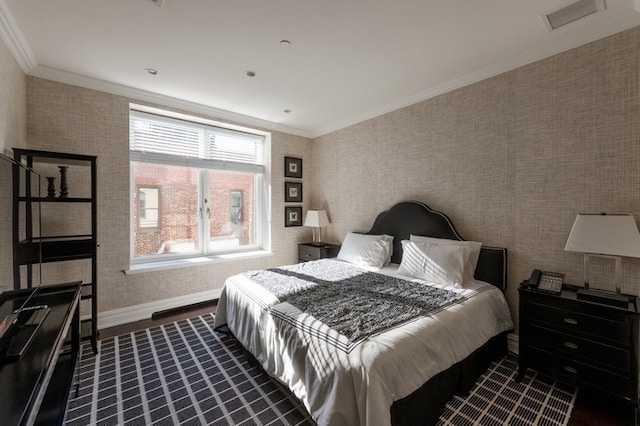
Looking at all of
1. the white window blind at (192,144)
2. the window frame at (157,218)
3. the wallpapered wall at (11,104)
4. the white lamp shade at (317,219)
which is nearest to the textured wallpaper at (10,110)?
the wallpapered wall at (11,104)

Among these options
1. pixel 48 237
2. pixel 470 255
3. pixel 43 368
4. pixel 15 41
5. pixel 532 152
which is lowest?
pixel 43 368

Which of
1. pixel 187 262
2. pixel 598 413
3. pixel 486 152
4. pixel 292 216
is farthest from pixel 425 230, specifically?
pixel 187 262

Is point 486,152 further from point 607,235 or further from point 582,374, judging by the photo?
point 582,374

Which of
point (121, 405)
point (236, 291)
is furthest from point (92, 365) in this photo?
point (236, 291)

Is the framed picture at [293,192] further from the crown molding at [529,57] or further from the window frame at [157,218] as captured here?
the window frame at [157,218]

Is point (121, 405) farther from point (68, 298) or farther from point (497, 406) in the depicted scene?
point (497, 406)

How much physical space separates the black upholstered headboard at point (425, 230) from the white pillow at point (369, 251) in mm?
122

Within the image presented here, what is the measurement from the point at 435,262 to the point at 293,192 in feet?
8.44

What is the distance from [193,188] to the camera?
367 centimetres

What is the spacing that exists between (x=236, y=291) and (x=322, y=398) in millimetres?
1274

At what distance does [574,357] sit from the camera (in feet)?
5.85

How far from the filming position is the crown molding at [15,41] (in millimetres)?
1788

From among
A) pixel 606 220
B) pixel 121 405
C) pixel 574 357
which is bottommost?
pixel 121 405

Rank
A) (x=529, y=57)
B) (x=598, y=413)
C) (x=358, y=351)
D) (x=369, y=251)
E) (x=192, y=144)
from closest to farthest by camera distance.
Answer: (x=358, y=351) < (x=598, y=413) < (x=529, y=57) < (x=369, y=251) < (x=192, y=144)
